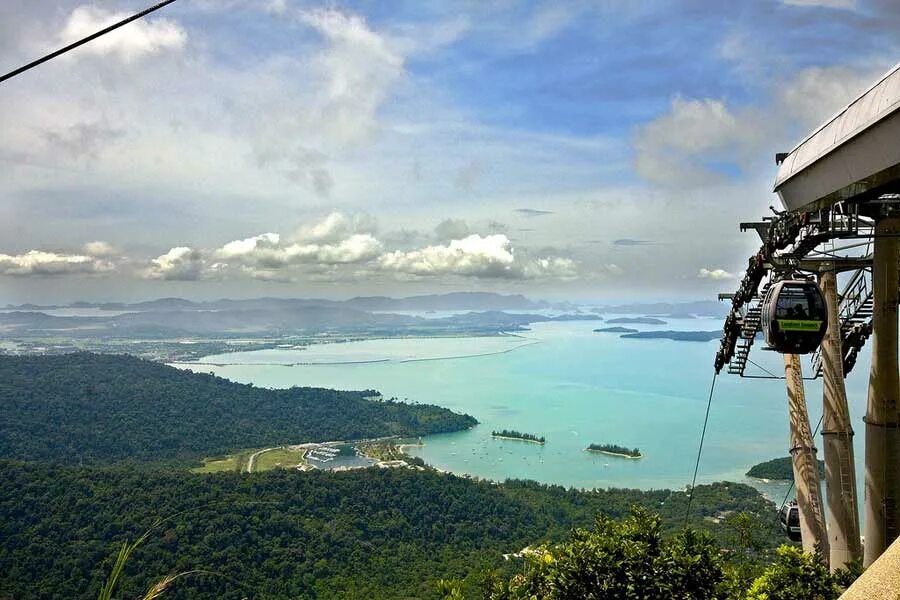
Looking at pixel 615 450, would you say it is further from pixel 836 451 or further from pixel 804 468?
pixel 836 451

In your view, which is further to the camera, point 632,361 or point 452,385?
point 632,361

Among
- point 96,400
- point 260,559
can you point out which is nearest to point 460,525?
point 260,559

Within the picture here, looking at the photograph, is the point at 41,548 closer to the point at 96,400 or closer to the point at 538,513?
the point at 538,513

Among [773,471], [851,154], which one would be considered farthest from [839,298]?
[773,471]

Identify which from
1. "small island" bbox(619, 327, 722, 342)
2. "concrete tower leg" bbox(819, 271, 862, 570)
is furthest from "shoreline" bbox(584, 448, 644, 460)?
"small island" bbox(619, 327, 722, 342)

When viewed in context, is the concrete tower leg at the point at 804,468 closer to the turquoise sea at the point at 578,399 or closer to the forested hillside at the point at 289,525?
the forested hillside at the point at 289,525

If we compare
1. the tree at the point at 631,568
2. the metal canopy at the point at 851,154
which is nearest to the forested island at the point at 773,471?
the tree at the point at 631,568
